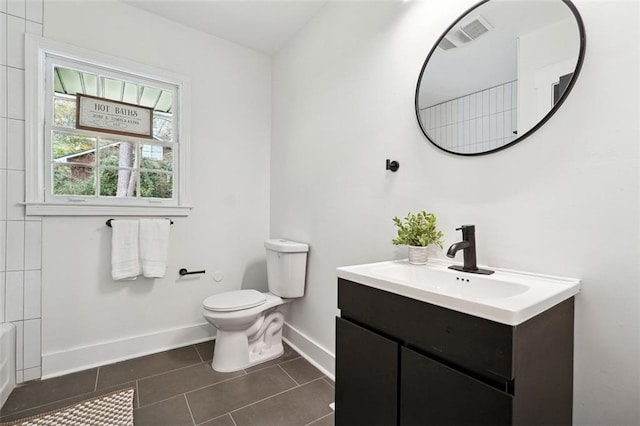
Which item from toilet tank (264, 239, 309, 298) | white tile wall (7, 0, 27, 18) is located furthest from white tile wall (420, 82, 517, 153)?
white tile wall (7, 0, 27, 18)

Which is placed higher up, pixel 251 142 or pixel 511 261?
pixel 251 142

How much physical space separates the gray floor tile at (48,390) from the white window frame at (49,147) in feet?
3.42

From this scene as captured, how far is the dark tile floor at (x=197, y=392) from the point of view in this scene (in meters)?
1.53

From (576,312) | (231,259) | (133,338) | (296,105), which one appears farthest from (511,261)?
(133,338)

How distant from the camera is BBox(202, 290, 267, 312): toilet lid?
75.6 inches

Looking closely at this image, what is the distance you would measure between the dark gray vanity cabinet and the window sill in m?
1.69

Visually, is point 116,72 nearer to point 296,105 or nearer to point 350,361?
point 296,105

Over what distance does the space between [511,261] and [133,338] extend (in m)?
2.46

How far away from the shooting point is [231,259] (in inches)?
102

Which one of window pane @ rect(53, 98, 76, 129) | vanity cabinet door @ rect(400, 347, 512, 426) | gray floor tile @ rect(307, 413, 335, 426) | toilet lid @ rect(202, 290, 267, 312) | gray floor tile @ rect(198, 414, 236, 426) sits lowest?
gray floor tile @ rect(307, 413, 335, 426)

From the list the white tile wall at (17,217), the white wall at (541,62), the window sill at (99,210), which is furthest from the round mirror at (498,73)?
the white tile wall at (17,217)

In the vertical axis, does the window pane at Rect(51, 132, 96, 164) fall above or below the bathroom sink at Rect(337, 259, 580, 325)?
above

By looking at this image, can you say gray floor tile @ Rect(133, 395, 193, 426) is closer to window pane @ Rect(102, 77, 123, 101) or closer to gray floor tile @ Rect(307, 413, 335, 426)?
gray floor tile @ Rect(307, 413, 335, 426)

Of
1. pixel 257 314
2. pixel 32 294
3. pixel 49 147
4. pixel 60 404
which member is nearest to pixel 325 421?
pixel 257 314
